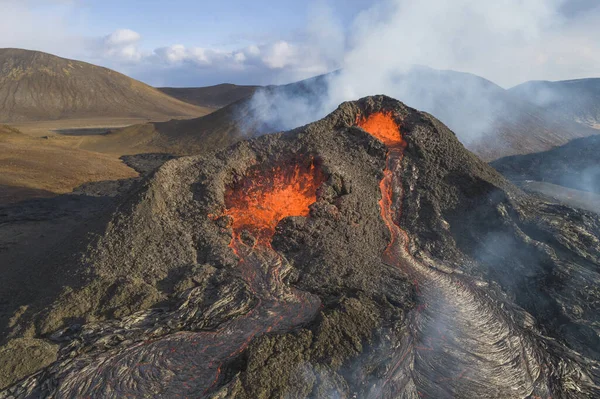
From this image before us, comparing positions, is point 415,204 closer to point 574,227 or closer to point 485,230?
point 485,230

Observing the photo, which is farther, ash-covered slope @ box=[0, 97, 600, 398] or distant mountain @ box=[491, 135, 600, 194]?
distant mountain @ box=[491, 135, 600, 194]

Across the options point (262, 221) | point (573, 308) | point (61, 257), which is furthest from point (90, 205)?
point (573, 308)

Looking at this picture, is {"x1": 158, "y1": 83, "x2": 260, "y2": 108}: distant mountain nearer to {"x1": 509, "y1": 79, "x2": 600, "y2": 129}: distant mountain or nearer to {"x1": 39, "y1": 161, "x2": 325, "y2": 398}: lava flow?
{"x1": 509, "y1": 79, "x2": 600, "y2": 129}: distant mountain

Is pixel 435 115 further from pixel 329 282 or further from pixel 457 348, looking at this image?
pixel 457 348

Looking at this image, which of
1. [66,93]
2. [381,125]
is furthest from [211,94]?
[381,125]

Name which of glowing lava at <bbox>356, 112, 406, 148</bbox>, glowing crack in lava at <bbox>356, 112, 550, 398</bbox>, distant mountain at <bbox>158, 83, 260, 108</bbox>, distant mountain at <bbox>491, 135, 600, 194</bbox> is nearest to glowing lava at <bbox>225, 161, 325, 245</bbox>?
glowing crack in lava at <bbox>356, 112, 550, 398</bbox>

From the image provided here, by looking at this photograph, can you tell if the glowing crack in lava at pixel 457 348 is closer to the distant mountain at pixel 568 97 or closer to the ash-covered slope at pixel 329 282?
the ash-covered slope at pixel 329 282
